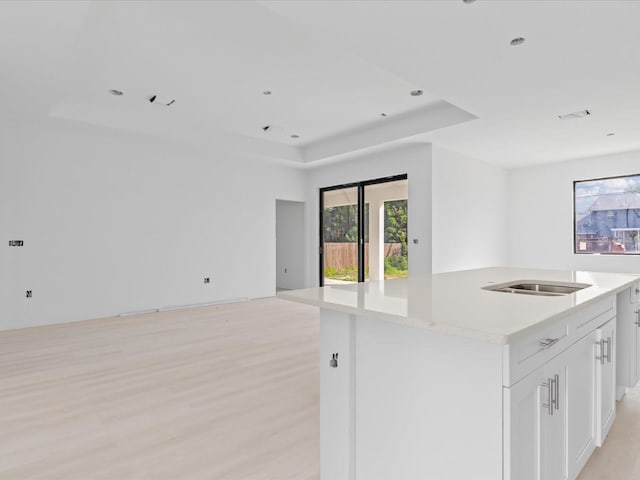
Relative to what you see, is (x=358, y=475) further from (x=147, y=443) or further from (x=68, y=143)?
(x=68, y=143)

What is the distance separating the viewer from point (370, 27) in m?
2.65

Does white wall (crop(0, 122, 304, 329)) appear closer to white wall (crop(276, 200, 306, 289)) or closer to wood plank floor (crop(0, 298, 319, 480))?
wood plank floor (crop(0, 298, 319, 480))

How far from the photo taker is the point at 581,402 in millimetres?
1715

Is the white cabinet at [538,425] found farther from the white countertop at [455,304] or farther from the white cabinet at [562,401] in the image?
the white countertop at [455,304]

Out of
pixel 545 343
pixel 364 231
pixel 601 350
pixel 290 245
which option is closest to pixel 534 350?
pixel 545 343

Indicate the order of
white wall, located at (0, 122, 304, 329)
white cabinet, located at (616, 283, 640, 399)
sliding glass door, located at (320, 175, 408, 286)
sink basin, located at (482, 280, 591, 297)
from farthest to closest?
1. sliding glass door, located at (320, 175, 408, 286)
2. white wall, located at (0, 122, 304, 329)
3. white cabinet, located at (616, 283, 640, 399)
4. sink basin, located at (482, 280, 591, 297)

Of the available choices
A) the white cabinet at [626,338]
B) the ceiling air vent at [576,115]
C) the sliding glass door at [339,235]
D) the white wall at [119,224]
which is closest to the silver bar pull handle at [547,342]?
the white cabinet at [626,338]

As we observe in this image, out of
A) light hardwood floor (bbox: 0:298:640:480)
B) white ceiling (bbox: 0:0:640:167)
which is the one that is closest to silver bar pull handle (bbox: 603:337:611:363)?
light hardwood floor (bbox: 0:298:640:480)

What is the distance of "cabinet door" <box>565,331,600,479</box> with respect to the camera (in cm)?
158

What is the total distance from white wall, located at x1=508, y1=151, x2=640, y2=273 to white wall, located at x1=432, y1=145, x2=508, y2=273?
26 centimetres

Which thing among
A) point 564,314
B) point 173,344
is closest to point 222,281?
point 173,344

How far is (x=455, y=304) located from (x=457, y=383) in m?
0.34

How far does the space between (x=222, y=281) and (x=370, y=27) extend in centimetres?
528

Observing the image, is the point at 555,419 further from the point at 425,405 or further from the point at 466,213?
the point at 466,213
